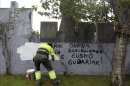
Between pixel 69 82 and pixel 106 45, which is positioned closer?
pixel 69 82

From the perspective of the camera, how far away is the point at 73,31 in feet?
53.9

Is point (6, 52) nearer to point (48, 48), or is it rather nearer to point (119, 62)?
point (48, 48)

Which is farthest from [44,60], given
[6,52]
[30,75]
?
[6,52]

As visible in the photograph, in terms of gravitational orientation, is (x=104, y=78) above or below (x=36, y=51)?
below

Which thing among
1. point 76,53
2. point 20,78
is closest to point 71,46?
point 76,53

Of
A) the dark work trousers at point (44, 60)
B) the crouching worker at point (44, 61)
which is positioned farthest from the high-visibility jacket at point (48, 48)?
the dark work trousers at point (44, 60)

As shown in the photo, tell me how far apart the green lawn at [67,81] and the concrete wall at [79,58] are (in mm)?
549

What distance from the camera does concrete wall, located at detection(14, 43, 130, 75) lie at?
16.1 meters

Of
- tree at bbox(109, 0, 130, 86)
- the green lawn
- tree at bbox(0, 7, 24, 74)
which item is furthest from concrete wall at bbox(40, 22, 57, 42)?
tree at bbox(109, 0, 130, 86)

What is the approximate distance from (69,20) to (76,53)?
1.44 m

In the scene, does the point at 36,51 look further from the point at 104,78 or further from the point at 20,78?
the point at 104,78

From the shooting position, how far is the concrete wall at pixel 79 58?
16125 millimetres

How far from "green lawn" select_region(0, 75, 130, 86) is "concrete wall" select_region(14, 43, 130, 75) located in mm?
549

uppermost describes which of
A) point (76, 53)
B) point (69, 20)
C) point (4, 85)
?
point (69, 20)
